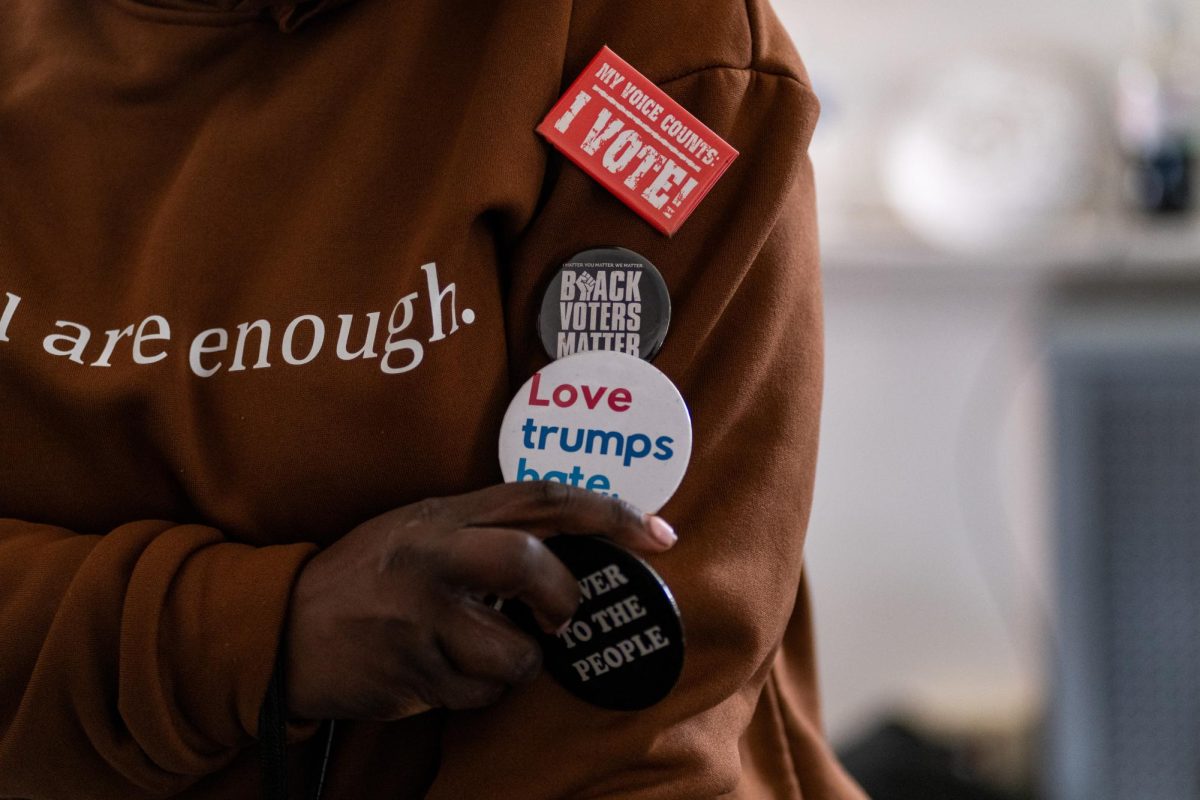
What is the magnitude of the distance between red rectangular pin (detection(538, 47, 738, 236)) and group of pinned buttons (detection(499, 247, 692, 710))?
3 centimetres

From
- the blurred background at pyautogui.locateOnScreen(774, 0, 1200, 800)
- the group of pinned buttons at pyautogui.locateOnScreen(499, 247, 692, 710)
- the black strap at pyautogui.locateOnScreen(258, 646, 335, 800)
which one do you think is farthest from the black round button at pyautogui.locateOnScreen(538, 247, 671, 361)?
the blurred background at pyautogui.locateOnScreen(774, 0, 1200, 800)

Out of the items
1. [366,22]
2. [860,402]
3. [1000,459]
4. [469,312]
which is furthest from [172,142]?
[1000,459]

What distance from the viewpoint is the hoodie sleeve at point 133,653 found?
584 millimetres

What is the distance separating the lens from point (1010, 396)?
214 cm

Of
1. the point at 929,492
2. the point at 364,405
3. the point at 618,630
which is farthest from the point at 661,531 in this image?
the point at 929,492

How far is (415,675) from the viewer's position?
1.88 ft

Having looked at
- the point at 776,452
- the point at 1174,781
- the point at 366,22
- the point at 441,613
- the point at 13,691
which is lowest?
the point at 1174,781

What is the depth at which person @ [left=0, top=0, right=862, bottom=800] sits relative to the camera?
58cm

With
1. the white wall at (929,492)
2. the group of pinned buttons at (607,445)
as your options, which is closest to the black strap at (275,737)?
the group of pinned buttons at (607,445)

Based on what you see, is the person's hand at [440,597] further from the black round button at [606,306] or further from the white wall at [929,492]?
the white wall at [929,492]

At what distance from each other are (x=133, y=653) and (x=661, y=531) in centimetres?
27

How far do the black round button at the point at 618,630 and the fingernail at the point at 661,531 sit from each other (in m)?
0.01

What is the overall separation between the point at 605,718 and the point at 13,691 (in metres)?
0.32

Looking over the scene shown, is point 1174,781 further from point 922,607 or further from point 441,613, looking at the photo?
point 441,613
